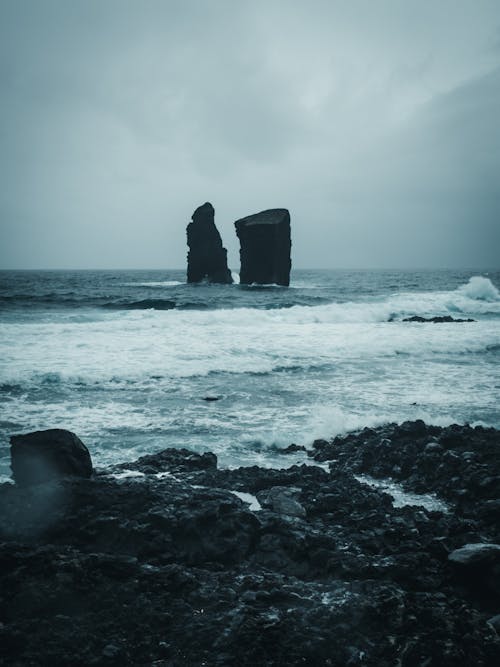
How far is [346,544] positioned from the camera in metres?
3.76

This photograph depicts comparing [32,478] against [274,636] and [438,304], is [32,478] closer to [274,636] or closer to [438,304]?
[274,636]

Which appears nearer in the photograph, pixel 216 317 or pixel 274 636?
pixel 274 636

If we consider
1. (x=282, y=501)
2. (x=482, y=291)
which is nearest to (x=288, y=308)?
(x=482, y=291)

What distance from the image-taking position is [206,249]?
61.0 metres

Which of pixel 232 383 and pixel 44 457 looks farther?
pixel 232 383

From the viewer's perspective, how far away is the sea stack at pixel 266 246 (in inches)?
2116

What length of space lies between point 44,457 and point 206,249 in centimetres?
5825

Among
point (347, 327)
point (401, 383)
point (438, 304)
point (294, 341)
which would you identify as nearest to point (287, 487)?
point (401, 383)

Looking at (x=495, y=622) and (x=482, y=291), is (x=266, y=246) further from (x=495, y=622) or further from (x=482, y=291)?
(x=495, y=622)

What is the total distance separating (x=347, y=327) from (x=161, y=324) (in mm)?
9492

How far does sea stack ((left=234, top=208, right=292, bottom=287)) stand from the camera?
176 feet

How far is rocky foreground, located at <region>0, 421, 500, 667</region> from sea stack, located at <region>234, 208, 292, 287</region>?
166 feet

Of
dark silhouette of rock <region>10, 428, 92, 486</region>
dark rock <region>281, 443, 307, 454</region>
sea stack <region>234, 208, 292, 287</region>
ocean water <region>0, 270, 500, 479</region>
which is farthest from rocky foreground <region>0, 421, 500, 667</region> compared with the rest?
sea stack <region>234, 208, 292, 287</region>

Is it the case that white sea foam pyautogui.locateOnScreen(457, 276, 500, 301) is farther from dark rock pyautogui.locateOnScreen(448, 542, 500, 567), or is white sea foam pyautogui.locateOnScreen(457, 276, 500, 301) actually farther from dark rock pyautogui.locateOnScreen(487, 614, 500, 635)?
dark rock pyautogui.locateOnScreen(487, 614, 500, 635)
